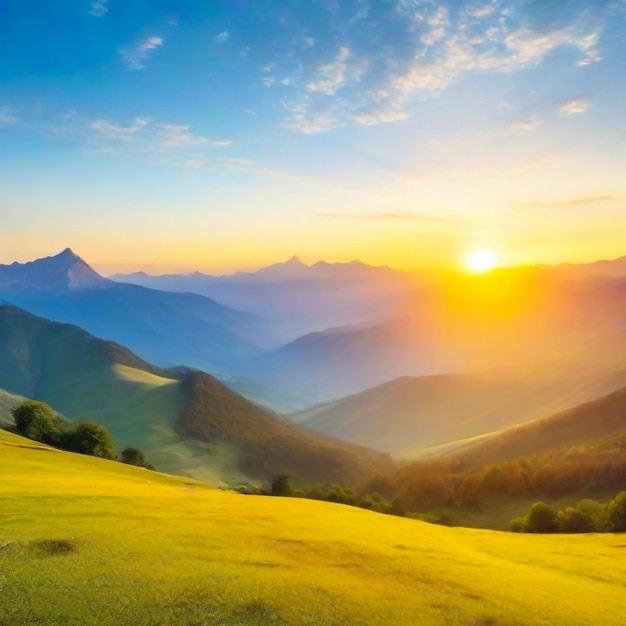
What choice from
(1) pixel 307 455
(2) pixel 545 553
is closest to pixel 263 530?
(2) pixel 545 553

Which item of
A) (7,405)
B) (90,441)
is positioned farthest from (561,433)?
(7,405)

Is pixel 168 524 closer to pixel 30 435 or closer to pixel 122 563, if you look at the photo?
pixel 122 563

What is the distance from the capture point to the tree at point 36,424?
88000 millimetres

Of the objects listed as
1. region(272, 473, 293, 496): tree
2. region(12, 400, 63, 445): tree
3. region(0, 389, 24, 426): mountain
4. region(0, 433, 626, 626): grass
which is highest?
region(0, 433, 626, 626): grass

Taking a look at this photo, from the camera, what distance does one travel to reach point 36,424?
8944 centimetres

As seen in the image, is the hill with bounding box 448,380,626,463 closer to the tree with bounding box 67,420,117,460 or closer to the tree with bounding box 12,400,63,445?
the tree with bounding box 67,420,117,460

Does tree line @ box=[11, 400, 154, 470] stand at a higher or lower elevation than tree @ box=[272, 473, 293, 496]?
higher

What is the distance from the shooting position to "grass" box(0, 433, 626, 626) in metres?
15.4

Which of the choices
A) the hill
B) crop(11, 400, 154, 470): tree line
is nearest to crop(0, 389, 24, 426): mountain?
crop(11, 400, 154, 470): tree line

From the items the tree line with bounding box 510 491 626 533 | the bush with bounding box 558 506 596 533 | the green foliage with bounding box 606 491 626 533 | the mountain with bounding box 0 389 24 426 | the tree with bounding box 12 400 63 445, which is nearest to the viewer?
the green foliage with bounding box 606 491 626 533

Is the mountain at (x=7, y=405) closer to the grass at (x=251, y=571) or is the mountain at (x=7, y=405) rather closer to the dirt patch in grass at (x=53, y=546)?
the grass at (x=251, y=571)

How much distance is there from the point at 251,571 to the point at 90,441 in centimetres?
8070

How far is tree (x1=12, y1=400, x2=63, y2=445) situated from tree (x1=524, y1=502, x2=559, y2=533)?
246ft

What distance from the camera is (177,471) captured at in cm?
13312
